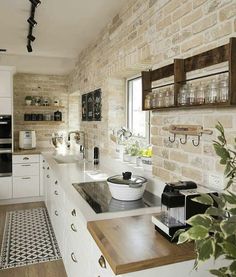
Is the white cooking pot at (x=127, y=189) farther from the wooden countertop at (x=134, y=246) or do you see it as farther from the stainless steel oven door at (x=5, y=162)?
the stainless steel oven door at (x=5, y=162)

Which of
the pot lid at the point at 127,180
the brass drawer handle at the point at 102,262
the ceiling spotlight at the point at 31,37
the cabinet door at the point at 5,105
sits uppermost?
the ceiling spotlight at the point at 31,37

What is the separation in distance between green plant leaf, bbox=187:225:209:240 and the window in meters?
2.23

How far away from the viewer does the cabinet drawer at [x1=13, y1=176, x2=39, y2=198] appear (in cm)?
462

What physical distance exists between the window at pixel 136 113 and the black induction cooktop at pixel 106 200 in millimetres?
939

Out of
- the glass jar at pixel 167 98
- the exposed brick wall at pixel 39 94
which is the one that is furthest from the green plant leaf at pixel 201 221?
the exposed brick wall at pixel 39 94

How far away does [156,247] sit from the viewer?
1.20m

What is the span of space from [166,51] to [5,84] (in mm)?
3365

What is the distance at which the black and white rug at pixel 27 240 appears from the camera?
2.75m

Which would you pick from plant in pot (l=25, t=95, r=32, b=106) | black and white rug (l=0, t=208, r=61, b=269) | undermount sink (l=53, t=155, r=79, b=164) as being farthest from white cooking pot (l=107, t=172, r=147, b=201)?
plant in pot (l=25, t=95, r=32, b=106)

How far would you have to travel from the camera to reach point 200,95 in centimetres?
149

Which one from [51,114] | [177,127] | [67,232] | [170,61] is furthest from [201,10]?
[51,114]

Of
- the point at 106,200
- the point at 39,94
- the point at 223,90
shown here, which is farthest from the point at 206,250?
the point at 39,94

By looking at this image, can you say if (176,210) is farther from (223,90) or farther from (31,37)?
(31,37)

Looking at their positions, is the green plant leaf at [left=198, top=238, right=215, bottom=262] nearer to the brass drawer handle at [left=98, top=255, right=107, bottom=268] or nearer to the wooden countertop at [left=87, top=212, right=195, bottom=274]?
the wooden countertop at [left=87, top=212, right=195, bottom=274]
